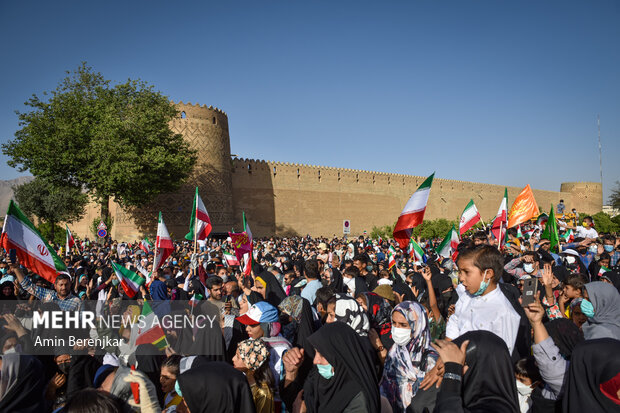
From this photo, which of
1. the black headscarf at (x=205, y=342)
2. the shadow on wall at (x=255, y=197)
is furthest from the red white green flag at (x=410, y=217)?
the shadow on wall at (x=255, y=197)

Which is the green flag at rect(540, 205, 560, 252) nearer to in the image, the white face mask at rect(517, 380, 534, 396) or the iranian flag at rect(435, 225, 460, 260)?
the iranian flag at rect(435, 225, 460, 260)

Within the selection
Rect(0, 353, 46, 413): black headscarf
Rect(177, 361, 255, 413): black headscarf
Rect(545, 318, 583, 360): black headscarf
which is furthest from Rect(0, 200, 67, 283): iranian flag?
Rect(545, 318, 583, 360): black headscarf

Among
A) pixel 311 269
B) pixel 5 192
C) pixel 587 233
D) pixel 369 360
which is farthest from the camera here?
pixel 5 192

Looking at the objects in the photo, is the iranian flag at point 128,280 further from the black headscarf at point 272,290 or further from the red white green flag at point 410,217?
the red white green flag at point 410,217

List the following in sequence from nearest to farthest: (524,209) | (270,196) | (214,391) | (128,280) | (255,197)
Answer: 1. (214,391)
2. (128,280)
3. (524,209)
4. (255,197)
5. (270,196)

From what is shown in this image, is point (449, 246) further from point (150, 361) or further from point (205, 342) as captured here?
point (150, 361)

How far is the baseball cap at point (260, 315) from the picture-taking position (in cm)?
323

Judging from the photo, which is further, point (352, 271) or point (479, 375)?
point (352, 271)

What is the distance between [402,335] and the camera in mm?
2867

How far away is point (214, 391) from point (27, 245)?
444 centimetres

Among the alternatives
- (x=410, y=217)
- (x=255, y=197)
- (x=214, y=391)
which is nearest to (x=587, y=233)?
(x=410, y=217)

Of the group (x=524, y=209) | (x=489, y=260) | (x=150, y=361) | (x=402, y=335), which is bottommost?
(x=150, y=361)

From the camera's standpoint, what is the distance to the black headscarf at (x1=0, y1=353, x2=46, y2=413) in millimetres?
2336

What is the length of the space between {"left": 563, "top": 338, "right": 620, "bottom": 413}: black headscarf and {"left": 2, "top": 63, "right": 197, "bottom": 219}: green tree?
21.7 meters
